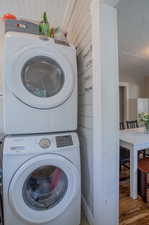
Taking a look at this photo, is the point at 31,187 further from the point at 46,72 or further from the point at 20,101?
the point at 46,72

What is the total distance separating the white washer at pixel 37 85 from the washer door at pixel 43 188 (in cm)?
28

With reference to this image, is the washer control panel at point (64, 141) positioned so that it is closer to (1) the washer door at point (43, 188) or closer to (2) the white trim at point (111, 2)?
(1) the washer door at point (43, 188)

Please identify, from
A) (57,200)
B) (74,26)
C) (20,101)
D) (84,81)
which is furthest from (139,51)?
(57,200)

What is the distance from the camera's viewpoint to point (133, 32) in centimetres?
231

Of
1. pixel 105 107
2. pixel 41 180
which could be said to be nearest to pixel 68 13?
pixel 105 107

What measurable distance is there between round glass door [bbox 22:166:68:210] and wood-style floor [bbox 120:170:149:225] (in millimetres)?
761

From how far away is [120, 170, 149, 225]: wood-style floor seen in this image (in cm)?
135

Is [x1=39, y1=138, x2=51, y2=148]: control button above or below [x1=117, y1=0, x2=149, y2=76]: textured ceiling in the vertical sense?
below

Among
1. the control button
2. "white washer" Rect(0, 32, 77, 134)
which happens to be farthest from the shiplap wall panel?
the control button

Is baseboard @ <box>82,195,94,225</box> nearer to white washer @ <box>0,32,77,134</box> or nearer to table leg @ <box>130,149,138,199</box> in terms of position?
table leg @ <box>130,149,138,199</box>

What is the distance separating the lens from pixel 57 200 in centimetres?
115

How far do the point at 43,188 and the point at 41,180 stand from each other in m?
0.07

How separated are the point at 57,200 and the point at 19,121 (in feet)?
2.49

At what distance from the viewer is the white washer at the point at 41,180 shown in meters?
0.97
